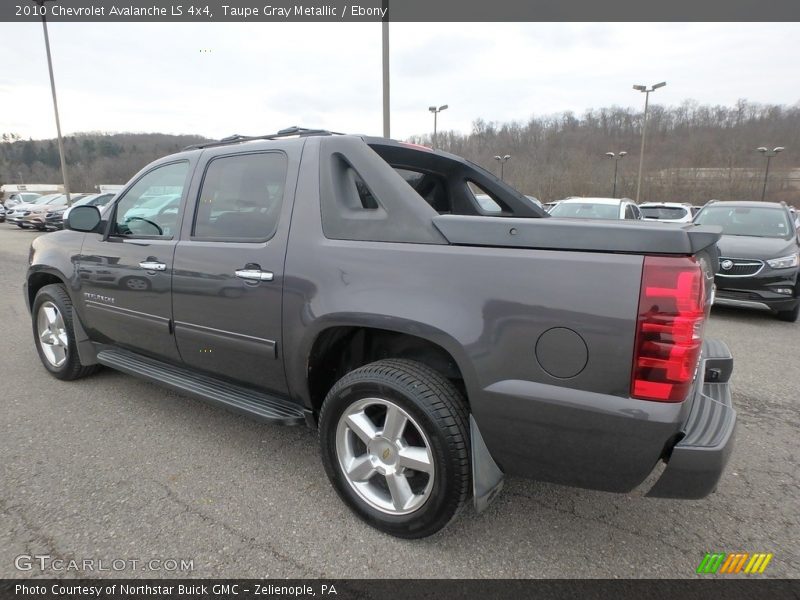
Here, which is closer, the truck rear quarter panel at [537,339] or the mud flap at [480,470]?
the truck rear quarter panel at [537,339]

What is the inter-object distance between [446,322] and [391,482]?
0.81 meters

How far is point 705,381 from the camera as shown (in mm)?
2627

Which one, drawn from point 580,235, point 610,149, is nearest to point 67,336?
point 580,235

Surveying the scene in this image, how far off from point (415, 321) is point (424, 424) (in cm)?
44

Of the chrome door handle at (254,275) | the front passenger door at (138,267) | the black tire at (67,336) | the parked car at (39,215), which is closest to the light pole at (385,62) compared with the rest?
the front passenger door at (138,267)

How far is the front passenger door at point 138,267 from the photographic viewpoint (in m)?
3.17

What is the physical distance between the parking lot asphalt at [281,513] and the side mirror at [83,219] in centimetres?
134

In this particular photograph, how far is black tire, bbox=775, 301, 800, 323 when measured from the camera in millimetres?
6596

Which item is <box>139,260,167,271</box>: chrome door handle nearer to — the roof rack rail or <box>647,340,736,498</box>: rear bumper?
the roof rack rail

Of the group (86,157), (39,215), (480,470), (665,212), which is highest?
(86,157)

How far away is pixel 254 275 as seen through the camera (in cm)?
263

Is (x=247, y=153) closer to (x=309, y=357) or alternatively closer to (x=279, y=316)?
(x=279, y=316)

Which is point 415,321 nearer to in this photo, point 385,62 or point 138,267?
point 138,267

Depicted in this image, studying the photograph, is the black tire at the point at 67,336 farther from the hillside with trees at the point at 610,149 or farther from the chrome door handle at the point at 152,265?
the hillside with trees at the point at 610,149
